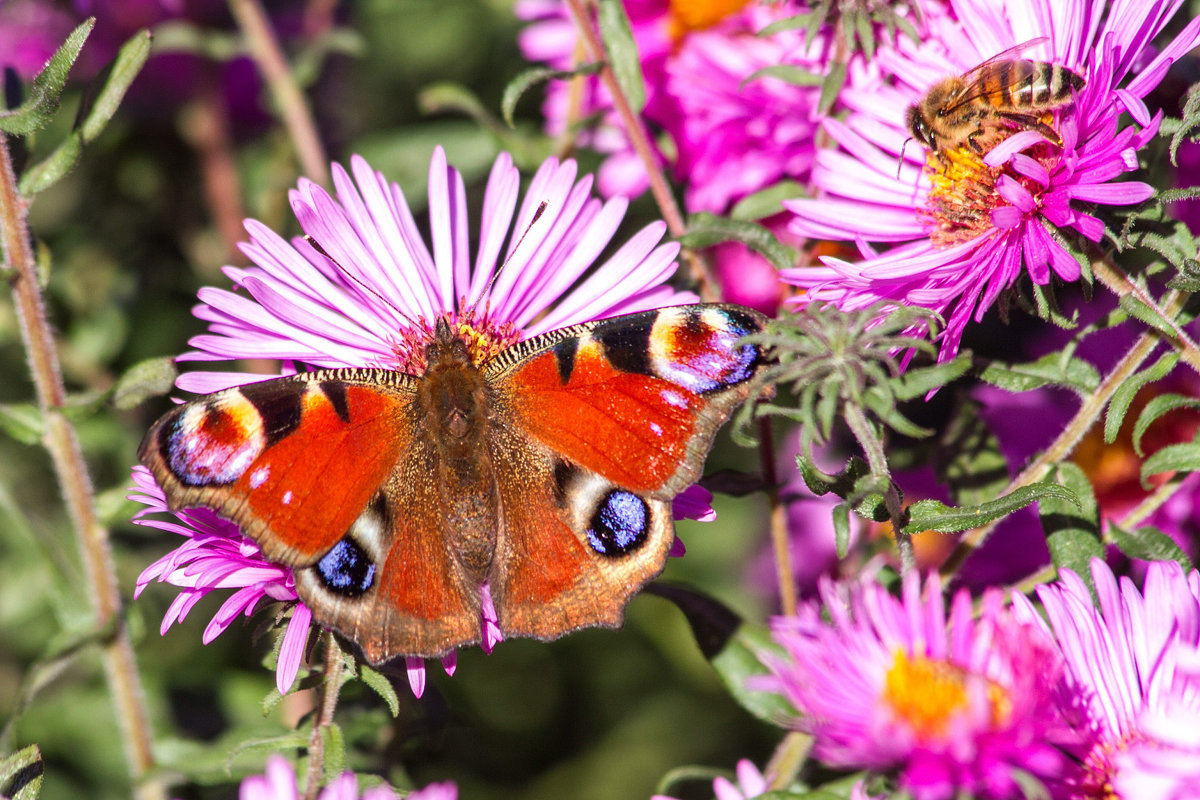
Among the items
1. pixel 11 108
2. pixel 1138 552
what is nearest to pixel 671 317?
pixel 1138 552

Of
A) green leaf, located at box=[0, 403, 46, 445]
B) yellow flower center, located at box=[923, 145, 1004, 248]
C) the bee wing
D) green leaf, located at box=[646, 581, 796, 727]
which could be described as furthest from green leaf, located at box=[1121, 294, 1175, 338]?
green leaf, located at box=[0, 403, 46, 445]

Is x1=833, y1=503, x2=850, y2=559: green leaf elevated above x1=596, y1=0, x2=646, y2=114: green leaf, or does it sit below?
below

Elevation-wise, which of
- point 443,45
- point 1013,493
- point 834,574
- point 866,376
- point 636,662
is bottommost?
point 636,662

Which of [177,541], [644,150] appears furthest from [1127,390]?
[177,541]

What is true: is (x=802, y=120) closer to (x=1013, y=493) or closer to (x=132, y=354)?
(x=1013, y=493)

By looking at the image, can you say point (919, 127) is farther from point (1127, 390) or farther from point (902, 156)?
point (1127, 390)

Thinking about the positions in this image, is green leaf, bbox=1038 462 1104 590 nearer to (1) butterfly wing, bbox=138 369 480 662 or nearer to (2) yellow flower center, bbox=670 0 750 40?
(1) butterfly wing, bbox=138 369 480 662
